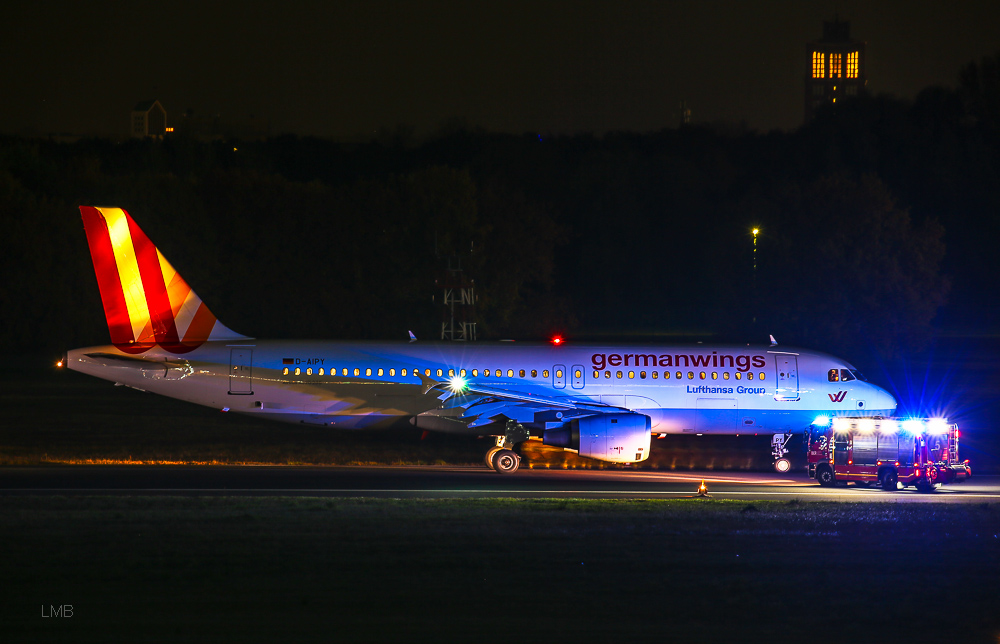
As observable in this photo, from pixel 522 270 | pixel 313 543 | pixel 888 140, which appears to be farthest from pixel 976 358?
pixel 313 543

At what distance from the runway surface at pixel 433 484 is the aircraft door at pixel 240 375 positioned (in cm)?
204

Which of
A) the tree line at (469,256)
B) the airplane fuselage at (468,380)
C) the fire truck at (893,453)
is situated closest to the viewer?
the fire truck at (893,453)

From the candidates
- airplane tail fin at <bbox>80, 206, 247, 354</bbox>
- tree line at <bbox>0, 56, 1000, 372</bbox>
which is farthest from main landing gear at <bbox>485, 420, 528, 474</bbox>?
tree line at <bbox>0, 56, 1000, 372</bbox>

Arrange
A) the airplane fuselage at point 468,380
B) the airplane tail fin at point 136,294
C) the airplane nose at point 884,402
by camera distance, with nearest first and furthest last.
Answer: the airplane fuselage at point 468,380 < the airplane tail fin at point 136,294 < the airplane nose at point 884,402

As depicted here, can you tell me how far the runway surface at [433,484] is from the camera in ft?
72.9

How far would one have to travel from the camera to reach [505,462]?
2622 centimetres

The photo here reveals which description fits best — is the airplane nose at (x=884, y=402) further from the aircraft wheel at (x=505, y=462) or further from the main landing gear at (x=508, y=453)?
the aircraft wheel at (x=505, y=462)

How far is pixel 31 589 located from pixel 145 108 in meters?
147

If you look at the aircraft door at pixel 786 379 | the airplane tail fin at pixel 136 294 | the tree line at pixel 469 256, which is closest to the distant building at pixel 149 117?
the tree line at pixel 469 256

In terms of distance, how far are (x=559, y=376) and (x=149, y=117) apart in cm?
13375

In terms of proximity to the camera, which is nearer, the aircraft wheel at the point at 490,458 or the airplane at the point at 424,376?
the aircraft wheel at the point at 490,458

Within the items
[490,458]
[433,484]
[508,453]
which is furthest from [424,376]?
[433,484]

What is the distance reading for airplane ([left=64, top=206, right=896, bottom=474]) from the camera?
2681 cm

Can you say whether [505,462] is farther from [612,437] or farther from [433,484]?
[433,484]
